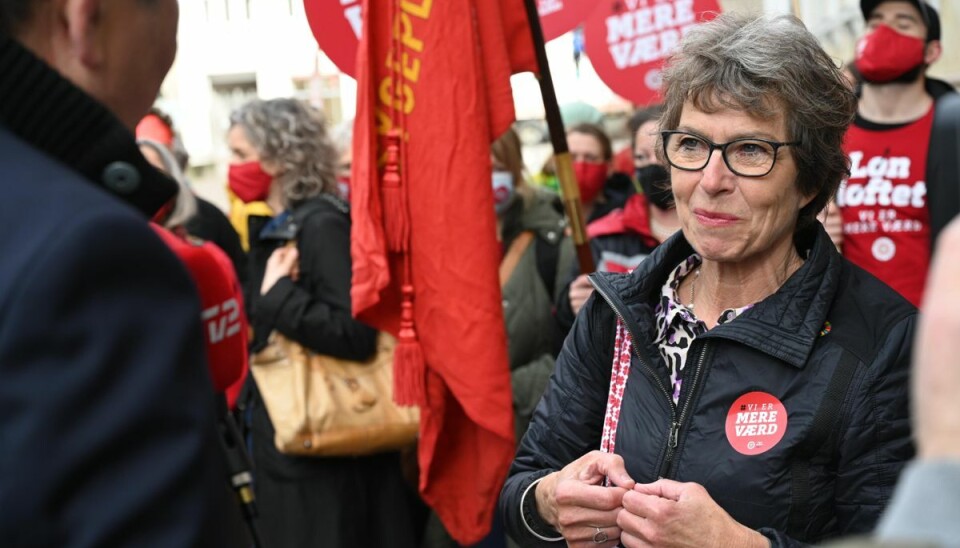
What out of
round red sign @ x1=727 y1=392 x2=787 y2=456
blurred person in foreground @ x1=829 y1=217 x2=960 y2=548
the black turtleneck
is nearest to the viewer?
blurred person in foreground @ x1=829 y1=217 x2=960 y2=548

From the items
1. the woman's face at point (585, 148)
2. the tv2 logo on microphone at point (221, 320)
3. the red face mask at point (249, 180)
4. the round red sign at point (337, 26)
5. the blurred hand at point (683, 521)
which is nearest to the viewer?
the blurred hand at point (683, 521)

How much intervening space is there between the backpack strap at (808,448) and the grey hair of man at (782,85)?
0.52 metres

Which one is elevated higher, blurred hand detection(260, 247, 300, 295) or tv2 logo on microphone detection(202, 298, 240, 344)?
tv2 logo on microphone detection(202, 298, 240, 344)

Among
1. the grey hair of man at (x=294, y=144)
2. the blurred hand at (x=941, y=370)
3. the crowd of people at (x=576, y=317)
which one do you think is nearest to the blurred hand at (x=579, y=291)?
the crowd of people at (x=576, y=317)

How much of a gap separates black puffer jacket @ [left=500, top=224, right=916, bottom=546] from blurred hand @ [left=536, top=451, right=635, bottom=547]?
12cm

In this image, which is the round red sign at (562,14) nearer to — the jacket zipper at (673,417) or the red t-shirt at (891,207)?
the red t-shirt at (891,207)

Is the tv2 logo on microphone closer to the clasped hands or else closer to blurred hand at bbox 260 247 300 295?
the clasped hands

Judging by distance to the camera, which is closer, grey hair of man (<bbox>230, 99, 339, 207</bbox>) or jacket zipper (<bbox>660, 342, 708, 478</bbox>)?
jacket zipper (<bbox>660, 342, 708, 478</bbox>)

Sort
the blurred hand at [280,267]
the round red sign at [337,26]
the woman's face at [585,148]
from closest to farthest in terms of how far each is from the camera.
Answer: the round red sign at [337,26] < the blurred hand at [280,267] < the woman's face at [585,148]

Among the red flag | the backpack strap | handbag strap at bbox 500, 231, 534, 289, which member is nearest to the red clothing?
handbag strap at bbox 500, 231, 534, 289

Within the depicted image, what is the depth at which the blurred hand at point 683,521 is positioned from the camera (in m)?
2.27

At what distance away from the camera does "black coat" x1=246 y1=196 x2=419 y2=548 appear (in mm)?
4848

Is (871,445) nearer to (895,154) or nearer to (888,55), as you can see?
(895,154)

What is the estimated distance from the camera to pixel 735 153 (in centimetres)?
265
